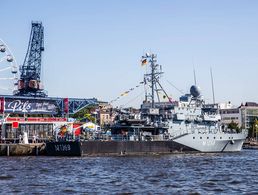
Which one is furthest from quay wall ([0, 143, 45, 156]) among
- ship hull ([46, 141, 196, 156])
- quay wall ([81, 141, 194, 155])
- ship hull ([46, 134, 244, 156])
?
quay wall ([81, 141, 194, 155])

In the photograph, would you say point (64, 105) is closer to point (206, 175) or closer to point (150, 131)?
point (150, 131)

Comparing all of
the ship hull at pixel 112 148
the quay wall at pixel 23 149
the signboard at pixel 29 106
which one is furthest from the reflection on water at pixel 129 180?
the signboard at pixel 29 106

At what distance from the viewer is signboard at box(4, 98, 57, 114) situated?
120 metres

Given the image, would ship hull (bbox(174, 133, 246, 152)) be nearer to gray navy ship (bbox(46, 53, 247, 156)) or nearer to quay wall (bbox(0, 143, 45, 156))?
gray navy ship (bbox(46, 53, 247, 156))

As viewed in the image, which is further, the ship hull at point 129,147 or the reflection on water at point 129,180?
the ship hull at point 129,147

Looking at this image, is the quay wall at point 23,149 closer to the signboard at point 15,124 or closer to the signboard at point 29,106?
the signboard at point 15,124

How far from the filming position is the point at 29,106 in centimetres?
12450

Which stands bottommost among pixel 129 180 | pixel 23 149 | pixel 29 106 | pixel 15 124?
pixel 129 180

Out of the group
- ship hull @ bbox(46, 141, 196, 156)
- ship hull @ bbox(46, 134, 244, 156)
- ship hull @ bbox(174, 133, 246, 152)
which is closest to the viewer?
ship hull @ bbox(46, 141, 196, 156)

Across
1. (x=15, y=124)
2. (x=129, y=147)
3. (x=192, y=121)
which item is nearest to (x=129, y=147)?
(x=129, y=147)

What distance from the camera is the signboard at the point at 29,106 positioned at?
120m

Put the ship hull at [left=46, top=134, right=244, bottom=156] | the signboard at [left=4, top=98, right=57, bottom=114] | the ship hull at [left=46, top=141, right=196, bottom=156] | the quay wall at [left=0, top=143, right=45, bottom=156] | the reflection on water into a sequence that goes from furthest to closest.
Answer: the signboard at [left=4, top=98, right=57, bottom=114] < the quay wall at [left=0, top=143, right=45, bottom=156] < the ship hull at [left=46, top=134, right=244, bottom=156] < the ship hull at [left=46, top=141, right=196, bottom=156] < the reflection on water

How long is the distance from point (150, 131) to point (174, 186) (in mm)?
46080

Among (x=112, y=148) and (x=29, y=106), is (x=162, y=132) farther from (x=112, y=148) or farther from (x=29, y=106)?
(x=29, y=106)
